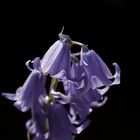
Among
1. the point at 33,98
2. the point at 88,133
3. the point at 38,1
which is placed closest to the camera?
the point at 33,98

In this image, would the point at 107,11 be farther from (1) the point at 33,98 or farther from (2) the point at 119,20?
(1) the point at 33,98

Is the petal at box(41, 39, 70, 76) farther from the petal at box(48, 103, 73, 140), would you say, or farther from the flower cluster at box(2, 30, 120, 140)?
the petal at box(48, 103, 73, 140)

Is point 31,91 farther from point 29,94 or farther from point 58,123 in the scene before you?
point 58,123

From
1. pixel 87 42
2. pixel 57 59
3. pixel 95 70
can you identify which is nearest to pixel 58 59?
pixel 57 59

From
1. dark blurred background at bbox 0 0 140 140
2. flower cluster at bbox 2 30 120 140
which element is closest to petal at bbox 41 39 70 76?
flower cluster at bbox 2 30 120 140

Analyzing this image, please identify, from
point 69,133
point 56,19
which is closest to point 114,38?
point 56,19

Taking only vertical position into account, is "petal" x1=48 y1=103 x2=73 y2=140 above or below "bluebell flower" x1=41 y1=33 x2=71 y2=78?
below
